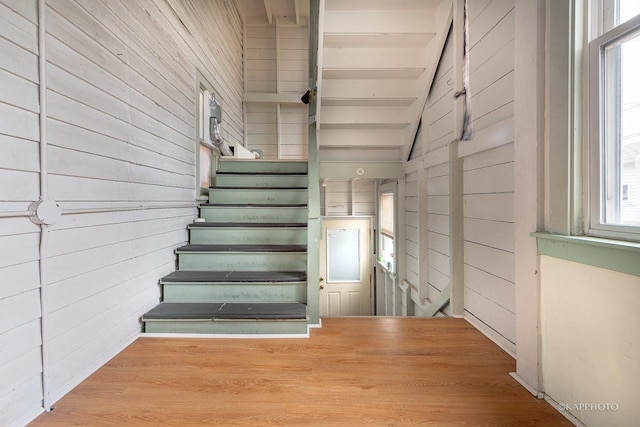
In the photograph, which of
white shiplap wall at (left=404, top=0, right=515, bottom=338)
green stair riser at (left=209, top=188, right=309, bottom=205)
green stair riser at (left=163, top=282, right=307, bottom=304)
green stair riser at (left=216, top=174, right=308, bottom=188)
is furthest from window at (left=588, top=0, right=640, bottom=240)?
green stair riser at (left=216, top=174, right=308, bottom=188)

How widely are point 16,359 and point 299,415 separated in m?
1.09

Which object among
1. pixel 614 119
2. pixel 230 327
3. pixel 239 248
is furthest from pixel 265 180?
pixel 614 119

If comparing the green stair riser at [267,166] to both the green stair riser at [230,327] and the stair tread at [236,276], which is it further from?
the green stair riser at [230,327]

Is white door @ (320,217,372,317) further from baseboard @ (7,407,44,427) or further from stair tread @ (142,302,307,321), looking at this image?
baseboard @ (7,407,44,427)

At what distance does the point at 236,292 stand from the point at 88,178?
43.0 inches

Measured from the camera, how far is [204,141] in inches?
114

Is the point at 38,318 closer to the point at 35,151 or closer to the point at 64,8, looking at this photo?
the point at 35,151

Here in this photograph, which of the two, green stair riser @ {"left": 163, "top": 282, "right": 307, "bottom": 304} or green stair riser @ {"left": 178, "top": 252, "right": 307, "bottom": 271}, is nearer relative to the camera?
green stair riser @ {"left": 163, "top": 282, "right": 307, "bottom": 304}

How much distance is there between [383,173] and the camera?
3.37 m

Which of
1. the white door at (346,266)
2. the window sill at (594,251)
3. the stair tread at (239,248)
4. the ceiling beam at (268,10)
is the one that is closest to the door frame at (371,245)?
the white door at (346,266)

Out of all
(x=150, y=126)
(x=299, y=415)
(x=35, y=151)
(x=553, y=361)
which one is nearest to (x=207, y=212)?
(x=150, y=126)

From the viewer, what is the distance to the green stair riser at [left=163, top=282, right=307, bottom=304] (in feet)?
6.44

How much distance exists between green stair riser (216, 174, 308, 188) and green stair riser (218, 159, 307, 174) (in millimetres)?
197

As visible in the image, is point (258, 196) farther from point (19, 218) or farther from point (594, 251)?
point (594, 251)
